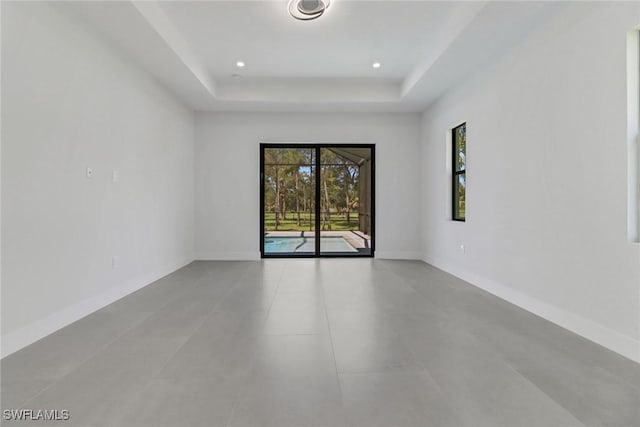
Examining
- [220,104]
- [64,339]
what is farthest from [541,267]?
[220,104]

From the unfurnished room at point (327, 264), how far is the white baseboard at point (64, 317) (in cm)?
2

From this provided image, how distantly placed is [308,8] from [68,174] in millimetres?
2588

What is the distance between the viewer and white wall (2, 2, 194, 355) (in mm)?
2236

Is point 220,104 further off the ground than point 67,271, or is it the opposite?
point 220,104

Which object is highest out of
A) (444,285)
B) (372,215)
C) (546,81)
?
(546,81)

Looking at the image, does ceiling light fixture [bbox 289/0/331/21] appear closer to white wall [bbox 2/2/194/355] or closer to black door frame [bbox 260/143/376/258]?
white wall [bbox 2/2/194/355]

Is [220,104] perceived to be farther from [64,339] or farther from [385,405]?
[385,405]

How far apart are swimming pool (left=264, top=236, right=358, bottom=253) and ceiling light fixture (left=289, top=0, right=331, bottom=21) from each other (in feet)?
12.5

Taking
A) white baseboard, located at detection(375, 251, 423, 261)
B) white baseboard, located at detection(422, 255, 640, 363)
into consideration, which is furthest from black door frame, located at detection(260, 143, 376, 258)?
white baseboard, located at detection(422, 255, 640, 363)

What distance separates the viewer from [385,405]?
1.56 m

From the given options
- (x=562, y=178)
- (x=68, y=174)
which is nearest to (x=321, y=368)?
(x=562, y=178)

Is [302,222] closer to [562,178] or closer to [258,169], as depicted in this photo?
[258,169]

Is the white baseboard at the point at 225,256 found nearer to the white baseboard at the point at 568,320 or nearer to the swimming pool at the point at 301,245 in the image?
the swimming pool at the point at 301,245

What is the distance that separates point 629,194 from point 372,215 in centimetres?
405
